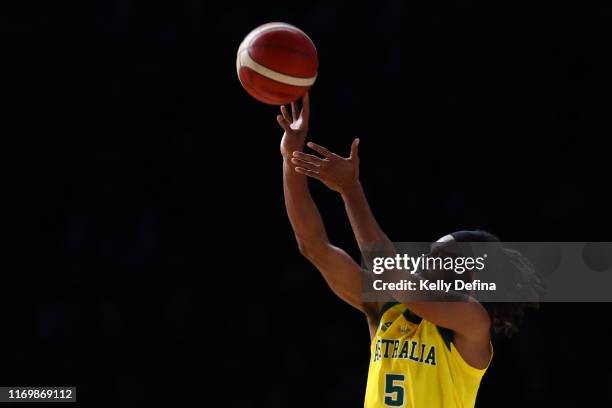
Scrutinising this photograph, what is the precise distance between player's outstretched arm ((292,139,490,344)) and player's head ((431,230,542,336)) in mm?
158

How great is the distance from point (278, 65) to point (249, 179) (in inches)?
156

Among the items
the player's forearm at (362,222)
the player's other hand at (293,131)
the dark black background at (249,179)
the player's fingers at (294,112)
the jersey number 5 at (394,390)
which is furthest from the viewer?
the dark black background at (249,179)

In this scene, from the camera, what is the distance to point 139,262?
287 inches

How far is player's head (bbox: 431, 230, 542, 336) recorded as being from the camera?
10.6ft

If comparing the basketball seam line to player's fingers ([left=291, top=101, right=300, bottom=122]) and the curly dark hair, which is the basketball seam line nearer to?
player's fingers ([left=291, top=101, right=300, bottom=122])

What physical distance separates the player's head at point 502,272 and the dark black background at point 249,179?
367 cm

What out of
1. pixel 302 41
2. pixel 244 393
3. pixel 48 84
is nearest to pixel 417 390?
pixel 302 41

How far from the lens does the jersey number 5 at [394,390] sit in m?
3.21

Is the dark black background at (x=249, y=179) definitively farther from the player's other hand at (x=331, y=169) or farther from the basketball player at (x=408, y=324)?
the player's other hand at (x=331, y=169)

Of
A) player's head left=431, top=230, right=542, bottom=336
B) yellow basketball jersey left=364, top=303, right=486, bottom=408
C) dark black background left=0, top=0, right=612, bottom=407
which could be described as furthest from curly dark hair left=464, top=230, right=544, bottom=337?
dark black background left=0, top=0, right=612, bottom=407

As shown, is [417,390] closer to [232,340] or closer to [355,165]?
[355,165]

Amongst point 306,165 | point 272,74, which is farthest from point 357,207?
point 272,74

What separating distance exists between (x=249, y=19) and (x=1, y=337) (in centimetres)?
307

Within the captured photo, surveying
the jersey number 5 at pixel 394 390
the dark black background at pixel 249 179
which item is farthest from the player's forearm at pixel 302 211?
the dark black background at pixel 249 179
